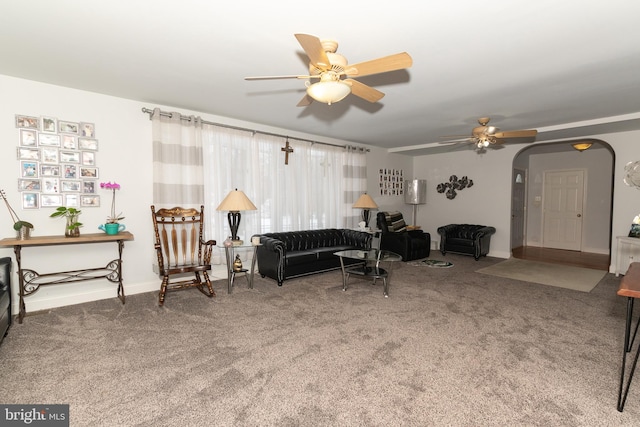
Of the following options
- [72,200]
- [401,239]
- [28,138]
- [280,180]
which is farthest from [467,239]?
[28,138]

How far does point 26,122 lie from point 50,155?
374 mm

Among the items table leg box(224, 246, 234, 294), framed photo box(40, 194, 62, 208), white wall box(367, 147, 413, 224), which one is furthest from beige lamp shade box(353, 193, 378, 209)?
framed photo box(40, 194, 62, 208)

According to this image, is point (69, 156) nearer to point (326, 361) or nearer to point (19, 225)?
point (19, 225)

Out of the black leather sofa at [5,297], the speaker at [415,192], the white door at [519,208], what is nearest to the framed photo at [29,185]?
the black leather sofa at [5,297]

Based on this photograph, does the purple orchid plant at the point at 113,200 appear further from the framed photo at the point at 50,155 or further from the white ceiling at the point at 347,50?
the white ceiling at the point at 347,50

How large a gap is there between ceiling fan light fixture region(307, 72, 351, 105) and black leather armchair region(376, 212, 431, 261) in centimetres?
437

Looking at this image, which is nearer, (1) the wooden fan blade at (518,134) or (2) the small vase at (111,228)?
(2) the small vase at (111,228)

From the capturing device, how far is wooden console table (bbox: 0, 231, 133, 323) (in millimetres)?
2994

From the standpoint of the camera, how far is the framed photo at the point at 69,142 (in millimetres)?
3428

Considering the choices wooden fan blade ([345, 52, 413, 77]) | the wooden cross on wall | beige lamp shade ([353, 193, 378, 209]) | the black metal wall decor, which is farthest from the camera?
the black metal wall decor

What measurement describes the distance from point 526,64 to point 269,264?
3753 millimetres

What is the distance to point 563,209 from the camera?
748 centimetres

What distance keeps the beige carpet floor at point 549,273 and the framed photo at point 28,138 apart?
20.7 feet

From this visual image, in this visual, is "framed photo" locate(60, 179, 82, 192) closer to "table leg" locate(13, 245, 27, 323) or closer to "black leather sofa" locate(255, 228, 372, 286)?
"table leg" locate(13, 245, 27, 323)
